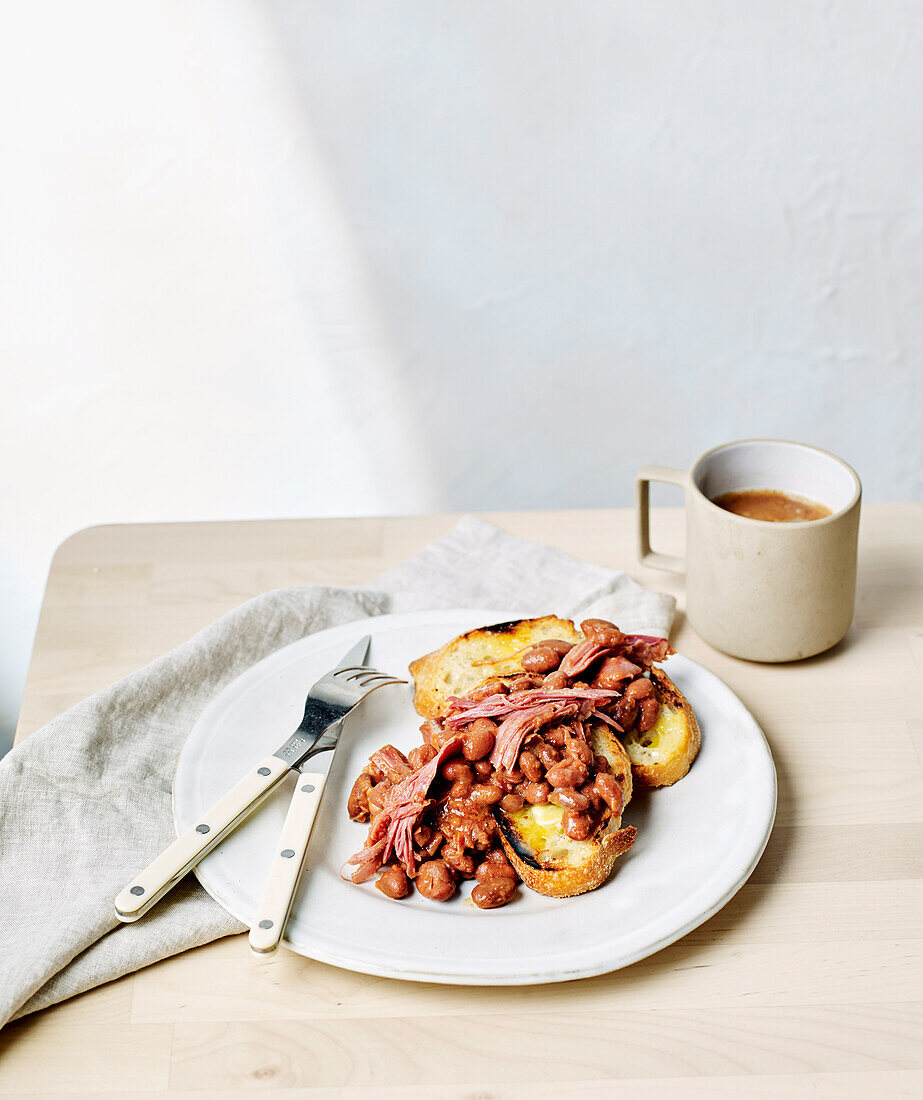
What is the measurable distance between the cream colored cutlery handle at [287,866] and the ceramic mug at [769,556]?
550 millimetres

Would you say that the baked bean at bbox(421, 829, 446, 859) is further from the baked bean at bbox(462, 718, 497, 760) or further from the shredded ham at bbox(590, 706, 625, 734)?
the shredded ham at bbox(590, 706, 625, 734)

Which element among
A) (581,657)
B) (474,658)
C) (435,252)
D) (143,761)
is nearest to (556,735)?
(581,657)

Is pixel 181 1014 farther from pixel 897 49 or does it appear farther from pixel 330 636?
pixel 897 49

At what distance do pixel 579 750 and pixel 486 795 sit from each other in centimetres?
10

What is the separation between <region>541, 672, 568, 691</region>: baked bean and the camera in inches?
43.9

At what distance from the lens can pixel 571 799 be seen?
39.3 inches

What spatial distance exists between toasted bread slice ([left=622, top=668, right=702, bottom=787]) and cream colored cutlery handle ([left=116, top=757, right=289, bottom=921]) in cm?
38

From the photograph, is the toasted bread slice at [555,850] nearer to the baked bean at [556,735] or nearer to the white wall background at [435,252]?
the baked bean at [556,735]

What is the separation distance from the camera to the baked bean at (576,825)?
0.99 meters

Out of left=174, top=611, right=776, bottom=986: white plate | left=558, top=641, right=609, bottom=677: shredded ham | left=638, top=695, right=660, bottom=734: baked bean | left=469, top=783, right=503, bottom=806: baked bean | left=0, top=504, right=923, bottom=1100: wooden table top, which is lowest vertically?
left=0, top=504, right=923, bottom=1100: wooden table top

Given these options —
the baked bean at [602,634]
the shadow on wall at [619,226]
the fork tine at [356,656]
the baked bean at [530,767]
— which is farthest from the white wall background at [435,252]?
the baked bean at [530,767]

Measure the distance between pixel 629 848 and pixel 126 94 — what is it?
1.86 m

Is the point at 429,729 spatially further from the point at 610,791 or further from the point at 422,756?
the point at 610,791

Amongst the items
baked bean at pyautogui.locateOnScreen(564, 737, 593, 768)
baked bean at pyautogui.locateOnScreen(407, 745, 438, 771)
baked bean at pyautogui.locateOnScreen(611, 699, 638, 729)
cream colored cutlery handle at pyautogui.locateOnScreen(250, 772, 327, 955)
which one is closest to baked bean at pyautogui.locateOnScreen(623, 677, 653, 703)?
baked bean at pyautogui.locateOnScreen(611, 699, 638, 729)
